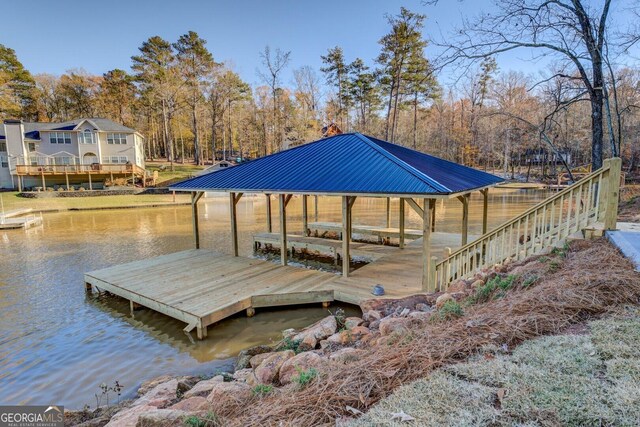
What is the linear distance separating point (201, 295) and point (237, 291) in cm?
75

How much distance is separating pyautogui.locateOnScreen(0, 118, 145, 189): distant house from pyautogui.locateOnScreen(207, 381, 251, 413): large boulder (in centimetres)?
3219

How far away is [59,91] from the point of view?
135 feet

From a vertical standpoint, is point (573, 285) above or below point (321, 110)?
below

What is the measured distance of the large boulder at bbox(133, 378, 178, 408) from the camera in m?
3.66

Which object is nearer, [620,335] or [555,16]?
[620,335]

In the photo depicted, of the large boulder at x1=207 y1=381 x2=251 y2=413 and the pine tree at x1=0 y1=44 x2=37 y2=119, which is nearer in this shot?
the large boulder at x1=207 y1=381 x2=251 y2=413

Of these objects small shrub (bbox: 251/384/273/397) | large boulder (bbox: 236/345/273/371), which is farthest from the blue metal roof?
small shrub (bbox: 251/384/273/397)

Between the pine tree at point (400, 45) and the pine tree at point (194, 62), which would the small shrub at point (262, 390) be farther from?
the pine tree at point (194, 62)

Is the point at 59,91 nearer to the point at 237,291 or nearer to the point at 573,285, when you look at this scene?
the point at 237,291

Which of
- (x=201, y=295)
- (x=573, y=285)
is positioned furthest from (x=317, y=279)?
(x=573, y=285)

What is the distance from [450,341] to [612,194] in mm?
4294

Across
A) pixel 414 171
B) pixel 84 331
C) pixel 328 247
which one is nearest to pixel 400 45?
pixel 328 247

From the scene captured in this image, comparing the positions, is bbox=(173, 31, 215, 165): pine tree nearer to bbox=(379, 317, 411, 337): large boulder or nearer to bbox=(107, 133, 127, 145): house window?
bbox=(107, 133, 127, 145): house window

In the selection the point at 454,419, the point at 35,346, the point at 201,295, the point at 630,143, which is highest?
the point at 630,143
